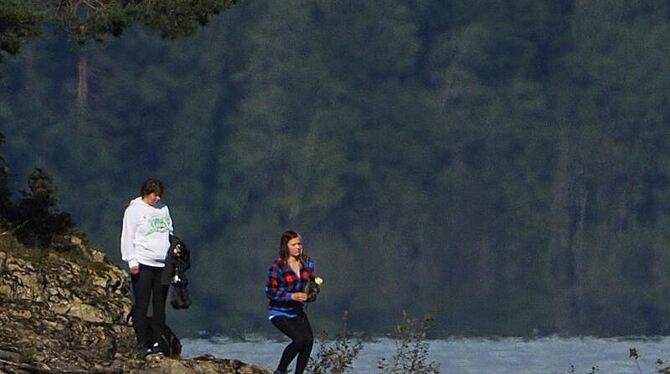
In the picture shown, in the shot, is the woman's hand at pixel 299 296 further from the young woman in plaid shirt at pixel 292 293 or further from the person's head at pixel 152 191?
the person's head at pixel 152 191

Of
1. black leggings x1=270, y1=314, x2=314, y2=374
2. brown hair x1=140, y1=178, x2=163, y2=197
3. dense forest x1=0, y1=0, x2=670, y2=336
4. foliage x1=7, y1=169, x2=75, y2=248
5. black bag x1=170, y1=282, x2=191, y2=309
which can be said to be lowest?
black leggings x1=270, y1=314, x2=314, y2=374

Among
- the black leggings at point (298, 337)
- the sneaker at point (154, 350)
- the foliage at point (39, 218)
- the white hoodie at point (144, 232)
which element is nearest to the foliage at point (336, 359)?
the black leggings at point (298, 337)

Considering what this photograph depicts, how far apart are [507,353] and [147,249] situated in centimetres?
4565

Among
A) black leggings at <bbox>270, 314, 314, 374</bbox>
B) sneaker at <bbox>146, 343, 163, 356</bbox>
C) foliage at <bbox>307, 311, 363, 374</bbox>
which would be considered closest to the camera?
black leggings at <bbox>270, 314, 314, 374</bbox>

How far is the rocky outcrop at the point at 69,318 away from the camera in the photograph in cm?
1709

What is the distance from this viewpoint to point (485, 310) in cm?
8100

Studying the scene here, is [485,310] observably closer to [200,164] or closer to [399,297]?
[399,297]

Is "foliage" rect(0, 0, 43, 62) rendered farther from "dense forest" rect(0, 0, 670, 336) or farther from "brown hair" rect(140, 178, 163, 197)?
"dense forest" rect(0, 0, 670, 336)

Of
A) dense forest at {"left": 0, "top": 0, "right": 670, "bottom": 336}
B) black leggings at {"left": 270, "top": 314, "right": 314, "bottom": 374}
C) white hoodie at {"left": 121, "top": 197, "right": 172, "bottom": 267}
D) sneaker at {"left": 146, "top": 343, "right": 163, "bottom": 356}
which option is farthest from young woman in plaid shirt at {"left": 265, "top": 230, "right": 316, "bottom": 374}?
dense forest at {"left": 0, "top": 0, "right": 670, "bottom": 336}

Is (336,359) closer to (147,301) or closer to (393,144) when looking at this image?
(147,301)

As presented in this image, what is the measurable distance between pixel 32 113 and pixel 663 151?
24879 millimetres

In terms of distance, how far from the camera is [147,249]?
17.4 metres

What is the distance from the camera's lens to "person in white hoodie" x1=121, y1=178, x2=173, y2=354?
679 inches

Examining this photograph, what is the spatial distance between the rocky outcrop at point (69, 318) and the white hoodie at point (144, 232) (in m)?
0.88
